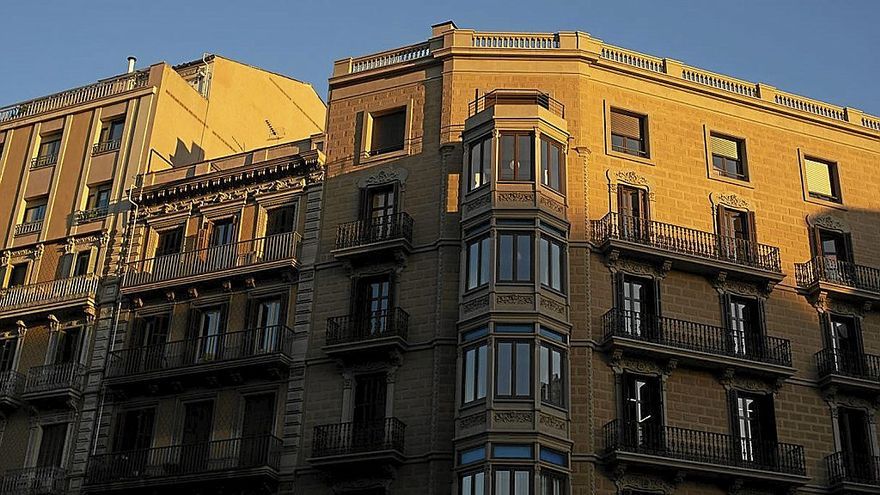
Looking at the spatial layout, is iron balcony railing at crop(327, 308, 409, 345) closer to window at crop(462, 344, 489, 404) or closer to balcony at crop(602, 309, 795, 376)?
window at crop(462, 344, 489, 404)

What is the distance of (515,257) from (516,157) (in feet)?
11.6

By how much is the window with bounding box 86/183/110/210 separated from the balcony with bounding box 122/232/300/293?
3790 mm

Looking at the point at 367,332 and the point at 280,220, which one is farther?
the point at 280,220

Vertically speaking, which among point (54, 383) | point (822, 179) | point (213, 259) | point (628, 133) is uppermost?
point (628, 133)

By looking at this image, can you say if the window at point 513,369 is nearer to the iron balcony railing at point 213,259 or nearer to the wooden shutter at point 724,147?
the iron balcony railing at point 213,259

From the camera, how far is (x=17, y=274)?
46719 mm

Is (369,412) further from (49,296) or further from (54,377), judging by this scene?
(49,296)

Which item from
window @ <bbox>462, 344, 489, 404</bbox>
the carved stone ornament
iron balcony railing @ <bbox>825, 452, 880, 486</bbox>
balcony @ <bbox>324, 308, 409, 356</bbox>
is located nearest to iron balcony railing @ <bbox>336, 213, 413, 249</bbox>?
the carved stone ornament

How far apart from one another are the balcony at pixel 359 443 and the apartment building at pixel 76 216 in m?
8.97

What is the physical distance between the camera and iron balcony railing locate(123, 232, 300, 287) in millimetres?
41688

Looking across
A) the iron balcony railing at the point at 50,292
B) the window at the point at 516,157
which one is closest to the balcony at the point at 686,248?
the window at the point at 516,157

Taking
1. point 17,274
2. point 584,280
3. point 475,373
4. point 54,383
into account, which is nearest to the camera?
point 475,373

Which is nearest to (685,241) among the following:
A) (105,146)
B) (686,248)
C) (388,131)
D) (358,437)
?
(686,248)

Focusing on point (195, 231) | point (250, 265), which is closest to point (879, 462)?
point (250, 265)
